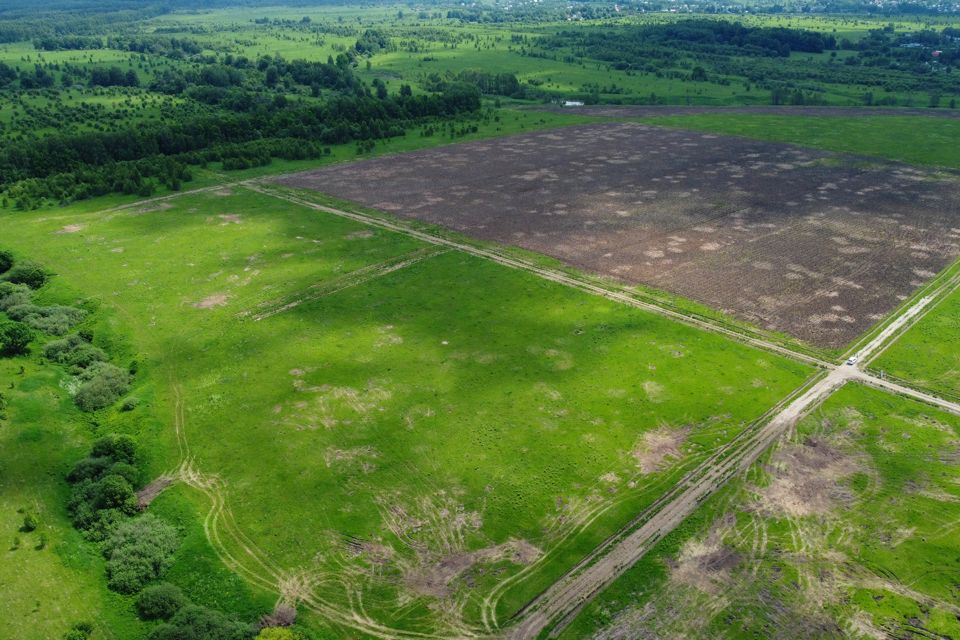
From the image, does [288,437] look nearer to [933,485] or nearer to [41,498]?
[41,498]

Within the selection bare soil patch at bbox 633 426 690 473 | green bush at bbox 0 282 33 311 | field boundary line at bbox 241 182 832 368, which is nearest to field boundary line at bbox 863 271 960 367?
field boundary line at bbox 241 182 832 368

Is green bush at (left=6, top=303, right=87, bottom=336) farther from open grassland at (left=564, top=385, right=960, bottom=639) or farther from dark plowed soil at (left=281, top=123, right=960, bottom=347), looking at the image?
open grassland at (left=564, top=385, right=960, bottom=639)

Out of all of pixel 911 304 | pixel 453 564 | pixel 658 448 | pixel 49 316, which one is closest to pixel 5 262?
pixel 49 316

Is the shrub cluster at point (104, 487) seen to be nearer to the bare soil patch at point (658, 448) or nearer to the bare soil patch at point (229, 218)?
the bare soil patch at point (658, 448)

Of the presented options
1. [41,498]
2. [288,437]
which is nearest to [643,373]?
[288,437]

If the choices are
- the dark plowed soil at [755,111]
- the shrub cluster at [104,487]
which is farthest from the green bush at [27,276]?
the dark plowed soil at [755,111]

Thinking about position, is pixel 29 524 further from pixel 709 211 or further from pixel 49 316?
pixel 709 211
